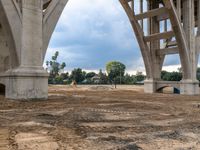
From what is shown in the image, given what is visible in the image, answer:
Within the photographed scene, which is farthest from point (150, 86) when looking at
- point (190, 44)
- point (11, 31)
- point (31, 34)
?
point (11, 31)

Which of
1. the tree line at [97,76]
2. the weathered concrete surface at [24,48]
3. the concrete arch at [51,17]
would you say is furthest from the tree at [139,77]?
the weathered concrete surface at [24,48]

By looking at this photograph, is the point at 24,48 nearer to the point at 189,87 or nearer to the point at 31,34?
the point at 31,34

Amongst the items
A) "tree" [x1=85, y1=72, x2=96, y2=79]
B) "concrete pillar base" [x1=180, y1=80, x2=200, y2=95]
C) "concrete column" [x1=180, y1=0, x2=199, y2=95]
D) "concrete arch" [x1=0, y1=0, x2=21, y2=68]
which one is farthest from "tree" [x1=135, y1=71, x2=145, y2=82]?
"concrete arch" [x1=0, y1=0, x2=21, y2=68]

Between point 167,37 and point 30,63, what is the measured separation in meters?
19.0

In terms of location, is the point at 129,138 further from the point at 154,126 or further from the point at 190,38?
the point at 190,38

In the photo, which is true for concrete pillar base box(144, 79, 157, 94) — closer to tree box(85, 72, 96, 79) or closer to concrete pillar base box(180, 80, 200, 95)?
concrete pillar base box(180, 80, 200, 95)

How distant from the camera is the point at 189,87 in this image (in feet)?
91.4

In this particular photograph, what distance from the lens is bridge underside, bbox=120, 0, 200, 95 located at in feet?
91.2

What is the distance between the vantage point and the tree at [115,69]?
A: 371 ft

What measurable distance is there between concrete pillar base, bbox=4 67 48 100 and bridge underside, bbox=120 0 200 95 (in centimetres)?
1707

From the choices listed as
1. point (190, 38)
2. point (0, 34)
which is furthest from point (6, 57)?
point (190, 38)

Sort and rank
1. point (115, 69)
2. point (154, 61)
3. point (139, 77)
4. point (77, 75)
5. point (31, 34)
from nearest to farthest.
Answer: point (31, 34)
point (154, 61)
point (77, 75)
point (115, 69)
point (139, 77)

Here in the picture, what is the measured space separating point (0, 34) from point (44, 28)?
471cm

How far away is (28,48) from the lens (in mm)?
14680
